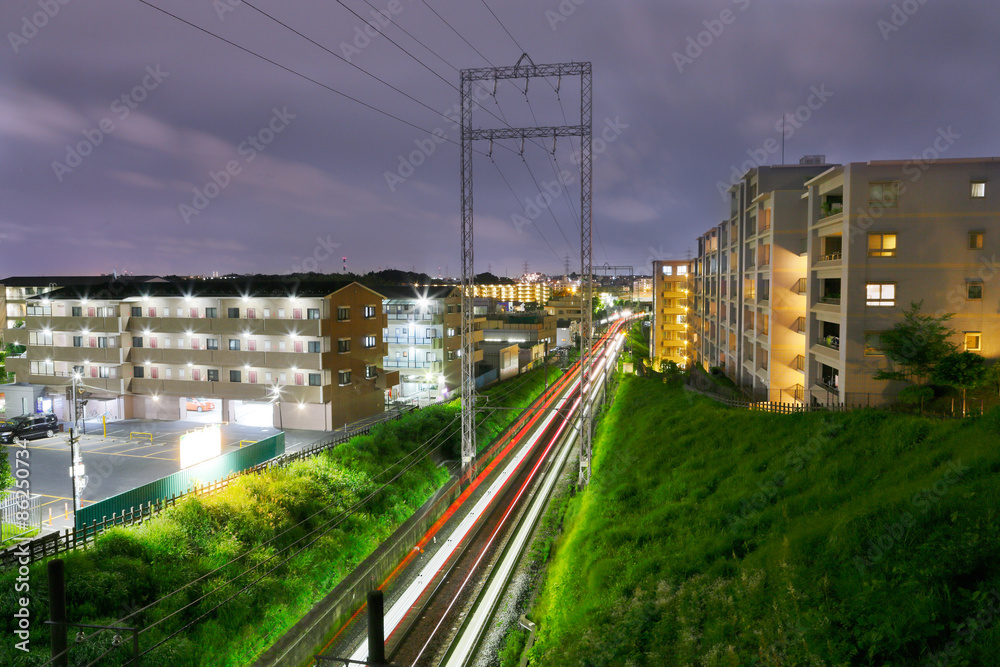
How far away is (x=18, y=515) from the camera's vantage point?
18.7 m

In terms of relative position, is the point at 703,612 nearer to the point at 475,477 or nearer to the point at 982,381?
the point at 982,381

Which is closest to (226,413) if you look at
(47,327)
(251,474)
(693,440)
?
(47,327)

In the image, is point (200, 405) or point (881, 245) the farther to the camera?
point (200, 405)

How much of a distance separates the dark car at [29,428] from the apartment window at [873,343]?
42907 millimetres

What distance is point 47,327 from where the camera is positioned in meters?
40.5

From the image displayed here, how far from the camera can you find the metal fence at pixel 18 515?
1751 centimetres

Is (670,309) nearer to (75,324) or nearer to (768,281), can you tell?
(768,281)

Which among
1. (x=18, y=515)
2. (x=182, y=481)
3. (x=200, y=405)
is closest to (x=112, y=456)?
(x=18, y=515)

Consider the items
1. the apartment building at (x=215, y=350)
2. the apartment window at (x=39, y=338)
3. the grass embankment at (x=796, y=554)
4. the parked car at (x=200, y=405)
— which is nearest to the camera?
the grass embankment at (x=796, y=554)

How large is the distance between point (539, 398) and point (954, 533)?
39487 millimetres

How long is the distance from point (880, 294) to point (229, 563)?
25.0 metres

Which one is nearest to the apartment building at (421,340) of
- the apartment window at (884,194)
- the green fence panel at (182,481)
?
the green fence panel at (182,481)

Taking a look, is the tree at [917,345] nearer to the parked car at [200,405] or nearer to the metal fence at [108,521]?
the metal fence at [108,521]

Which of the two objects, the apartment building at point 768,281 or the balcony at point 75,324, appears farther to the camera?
the balcony at point 75,324
